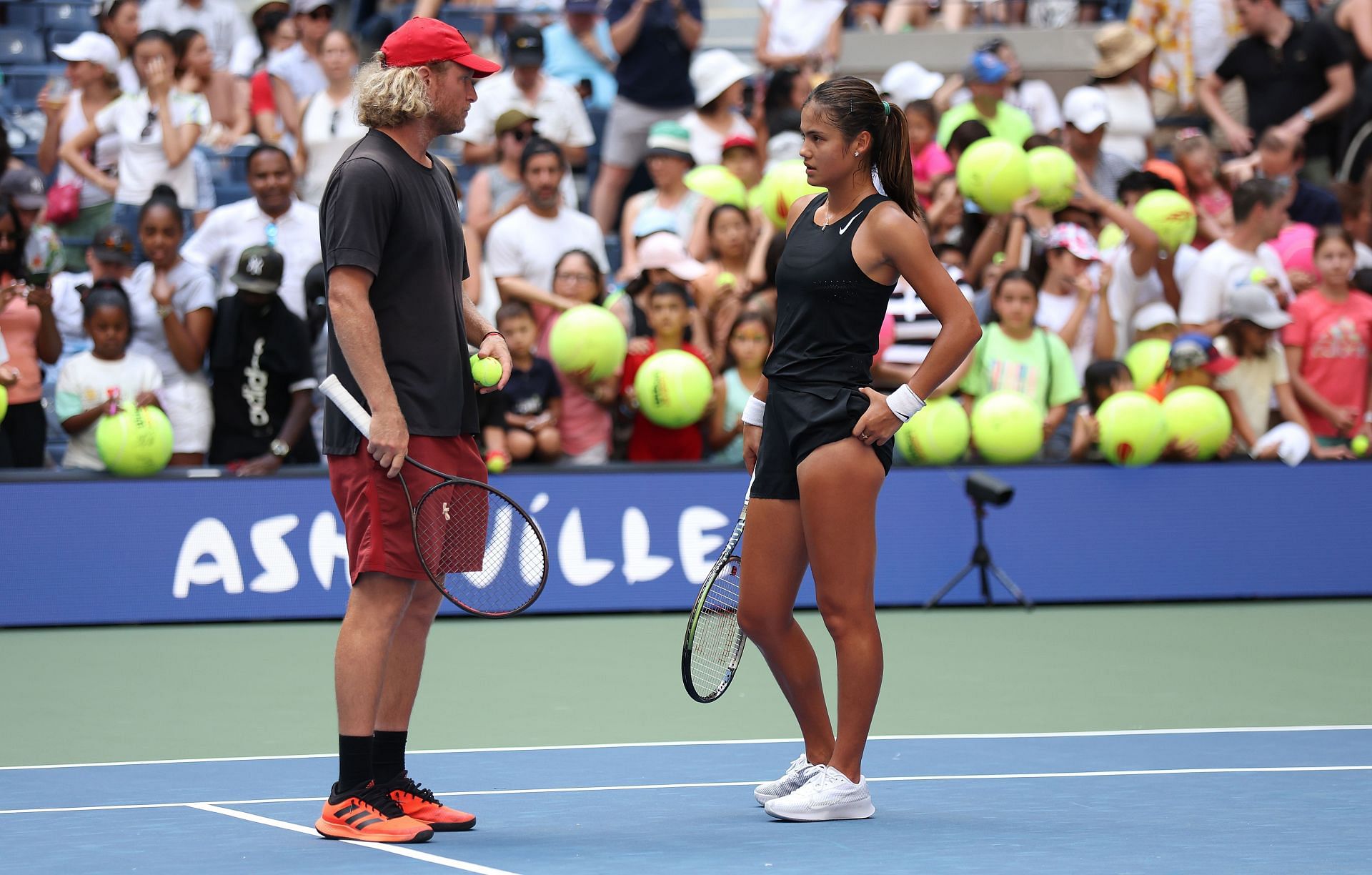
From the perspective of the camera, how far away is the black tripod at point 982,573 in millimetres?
9148

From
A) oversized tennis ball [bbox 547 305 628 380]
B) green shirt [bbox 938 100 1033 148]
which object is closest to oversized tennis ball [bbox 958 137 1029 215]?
green shirt [bbox 938 100 1033 148]

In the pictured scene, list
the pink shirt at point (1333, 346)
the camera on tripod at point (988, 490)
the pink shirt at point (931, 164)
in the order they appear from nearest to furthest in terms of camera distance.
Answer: the camera on tripod at point (988, 490)
the pink shirt at point (1333, 346)
the pink shirt at point (931, 164)

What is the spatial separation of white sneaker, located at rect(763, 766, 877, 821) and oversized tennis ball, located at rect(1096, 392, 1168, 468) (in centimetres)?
475

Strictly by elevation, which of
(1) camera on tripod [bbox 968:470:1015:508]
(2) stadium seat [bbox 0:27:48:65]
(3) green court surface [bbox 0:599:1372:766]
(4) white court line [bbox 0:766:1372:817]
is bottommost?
(3) green court surface [bbox 0:599:1372:766]

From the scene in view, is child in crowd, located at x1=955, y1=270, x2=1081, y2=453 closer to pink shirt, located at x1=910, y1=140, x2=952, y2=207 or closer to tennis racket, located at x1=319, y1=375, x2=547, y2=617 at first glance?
pink shirt, located at x1=910, y1=140, x2=952, y2=207

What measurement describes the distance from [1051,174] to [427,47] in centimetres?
596

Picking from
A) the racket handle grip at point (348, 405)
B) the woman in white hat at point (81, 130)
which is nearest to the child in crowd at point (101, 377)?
the woman in white hat at point (81, 130)

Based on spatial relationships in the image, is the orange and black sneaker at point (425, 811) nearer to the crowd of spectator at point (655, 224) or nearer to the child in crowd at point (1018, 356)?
the crowd of spectator at point (655, 224)

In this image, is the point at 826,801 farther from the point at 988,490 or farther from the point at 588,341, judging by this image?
the point at 588,341

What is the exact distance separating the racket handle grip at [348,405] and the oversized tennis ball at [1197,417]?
18.9 feet

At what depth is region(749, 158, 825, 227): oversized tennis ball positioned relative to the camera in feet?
33.2

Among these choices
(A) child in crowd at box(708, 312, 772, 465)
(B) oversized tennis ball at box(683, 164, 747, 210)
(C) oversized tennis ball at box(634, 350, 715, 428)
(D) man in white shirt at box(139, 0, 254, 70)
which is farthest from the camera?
(D) man in white shirt at box(139, 0, 254, 70)

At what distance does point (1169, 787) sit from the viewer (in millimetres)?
5344

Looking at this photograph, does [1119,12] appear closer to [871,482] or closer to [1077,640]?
[1077,640]
